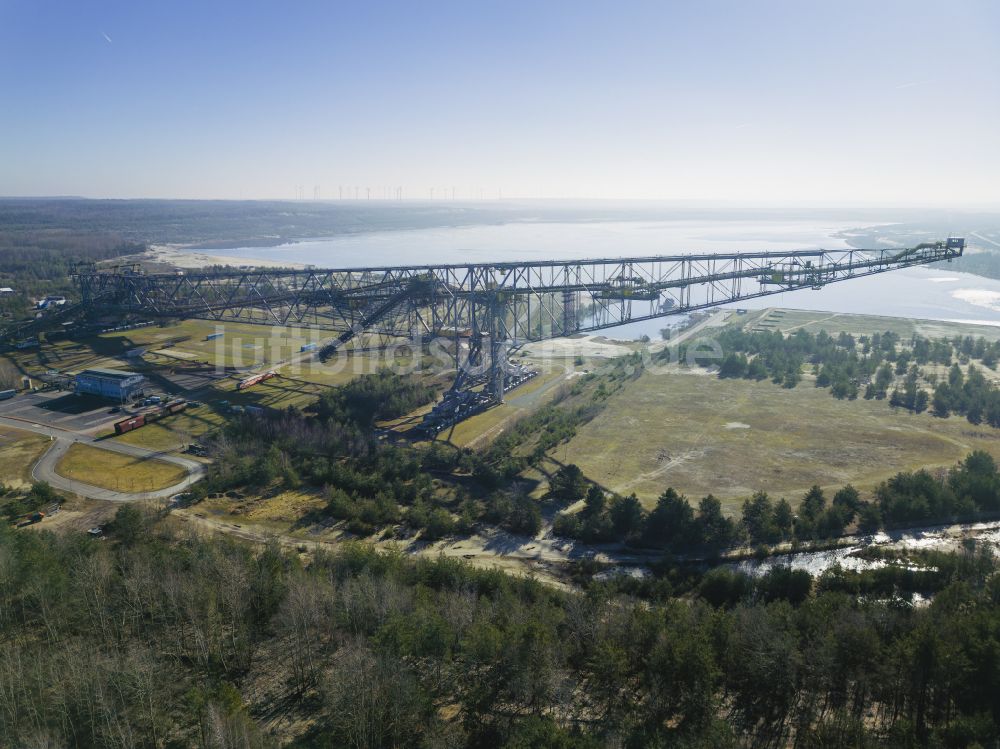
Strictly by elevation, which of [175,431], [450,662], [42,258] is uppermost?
[42,258]

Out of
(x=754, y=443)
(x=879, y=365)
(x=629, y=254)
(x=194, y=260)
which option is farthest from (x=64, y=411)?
(x=629, y=254)

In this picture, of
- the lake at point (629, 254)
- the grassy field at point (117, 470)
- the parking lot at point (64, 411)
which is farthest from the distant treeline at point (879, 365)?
the parking lot at point (64, 411)

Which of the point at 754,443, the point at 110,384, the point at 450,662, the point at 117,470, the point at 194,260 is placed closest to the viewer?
the point at 450,662

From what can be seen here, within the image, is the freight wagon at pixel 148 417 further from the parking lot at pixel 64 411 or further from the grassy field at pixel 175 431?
the parking lot at pixel 64 411

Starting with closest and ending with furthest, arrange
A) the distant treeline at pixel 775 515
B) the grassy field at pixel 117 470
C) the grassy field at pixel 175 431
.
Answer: the distant treeline at pixel 775 515 < the grassy field at pixel 117 470 < the grassy field at pixel 175 431

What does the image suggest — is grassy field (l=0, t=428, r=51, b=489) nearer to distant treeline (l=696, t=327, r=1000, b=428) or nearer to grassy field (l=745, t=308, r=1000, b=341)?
distant treeline (l=696, t=327, r=1000, b=428)

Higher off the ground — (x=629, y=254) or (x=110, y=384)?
(x=629, y=254)

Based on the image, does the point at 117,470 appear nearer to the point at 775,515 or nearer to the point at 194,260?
the point at 775,515

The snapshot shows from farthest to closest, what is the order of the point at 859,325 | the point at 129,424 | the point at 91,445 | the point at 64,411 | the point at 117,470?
the point at 859,325, the point at 64,411, the point at 129,424, the point at 91,445, the point at 117,470
